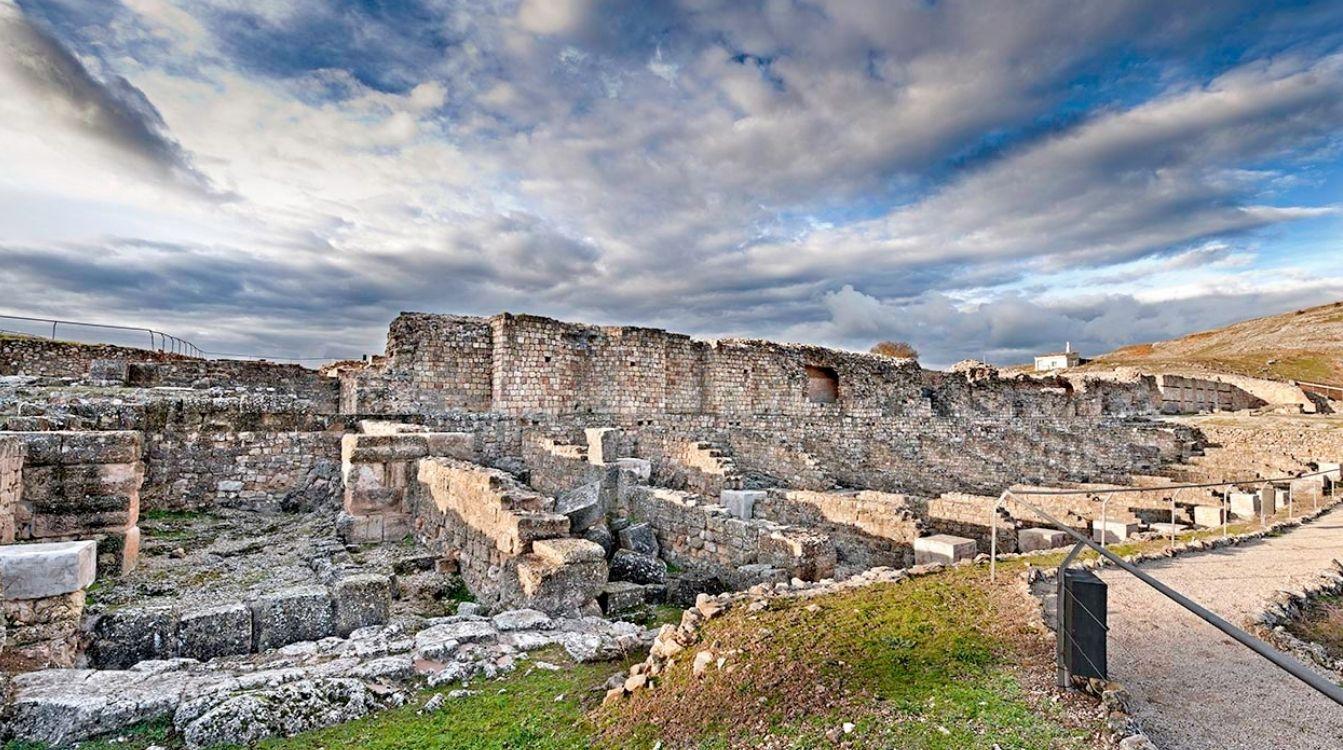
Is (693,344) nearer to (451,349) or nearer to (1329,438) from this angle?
(451,349)

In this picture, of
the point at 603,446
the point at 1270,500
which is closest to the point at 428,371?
the point at 603,446

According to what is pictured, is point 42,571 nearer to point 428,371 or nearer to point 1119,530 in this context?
point 428,371

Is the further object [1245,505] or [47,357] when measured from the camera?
[47,357]

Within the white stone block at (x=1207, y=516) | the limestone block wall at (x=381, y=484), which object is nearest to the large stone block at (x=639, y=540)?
the limestone block wall at (x=381, y=484)

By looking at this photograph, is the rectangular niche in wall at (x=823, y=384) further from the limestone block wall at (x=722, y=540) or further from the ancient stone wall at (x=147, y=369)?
the ancient stone wall at (x=147, y=369)

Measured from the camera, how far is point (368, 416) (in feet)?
49.5

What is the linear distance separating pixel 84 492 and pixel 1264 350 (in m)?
83.7

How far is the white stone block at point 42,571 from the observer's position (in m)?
4.22

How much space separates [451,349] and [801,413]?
45.9ft

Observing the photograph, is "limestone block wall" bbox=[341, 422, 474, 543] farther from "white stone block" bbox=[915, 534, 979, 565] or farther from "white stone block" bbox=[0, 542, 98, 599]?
"white stone block" bbox=[915, 534, 979, 565]

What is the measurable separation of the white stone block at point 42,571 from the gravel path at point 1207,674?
23.9ft

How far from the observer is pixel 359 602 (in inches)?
226

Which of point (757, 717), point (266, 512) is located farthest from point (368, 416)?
point (757, 717)

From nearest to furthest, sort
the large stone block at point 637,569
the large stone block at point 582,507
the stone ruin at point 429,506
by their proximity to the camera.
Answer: the stone ruin at point 429,506, the large stone block at point 637,569, the large stone block at point 582,507
